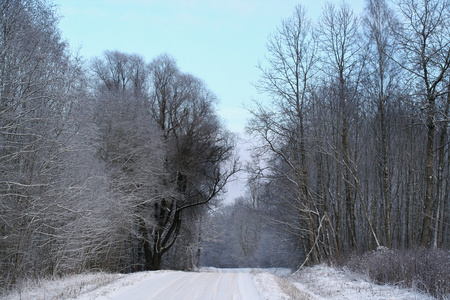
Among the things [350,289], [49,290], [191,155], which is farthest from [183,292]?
[191,155]

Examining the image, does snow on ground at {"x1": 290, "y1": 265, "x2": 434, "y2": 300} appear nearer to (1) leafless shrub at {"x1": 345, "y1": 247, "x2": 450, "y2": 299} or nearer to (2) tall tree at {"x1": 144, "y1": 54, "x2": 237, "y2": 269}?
(1) leafless shrub at {"x1": 345, "y1": 247, "x2": 450, "y2": 299}

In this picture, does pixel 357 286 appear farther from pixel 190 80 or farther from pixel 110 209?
pixel 190 80

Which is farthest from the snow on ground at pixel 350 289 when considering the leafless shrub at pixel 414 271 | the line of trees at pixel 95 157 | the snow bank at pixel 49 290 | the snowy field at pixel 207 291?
the line of trees at pixel 95 157

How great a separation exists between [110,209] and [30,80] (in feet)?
29.2

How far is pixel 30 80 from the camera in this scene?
415 inches

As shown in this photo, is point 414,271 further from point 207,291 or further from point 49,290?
point 49,290

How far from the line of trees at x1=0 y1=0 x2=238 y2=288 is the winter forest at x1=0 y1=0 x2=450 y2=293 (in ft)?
0.28

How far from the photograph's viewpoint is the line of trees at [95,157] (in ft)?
35.6

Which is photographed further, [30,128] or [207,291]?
[30,128]

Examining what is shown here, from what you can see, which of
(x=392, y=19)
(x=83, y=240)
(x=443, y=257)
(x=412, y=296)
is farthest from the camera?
(x=392, y=19)

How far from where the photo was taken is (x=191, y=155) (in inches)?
1079

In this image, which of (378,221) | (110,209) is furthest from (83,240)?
(378,221)

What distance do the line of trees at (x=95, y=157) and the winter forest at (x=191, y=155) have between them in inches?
3.3

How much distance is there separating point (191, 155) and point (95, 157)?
9.28 m
